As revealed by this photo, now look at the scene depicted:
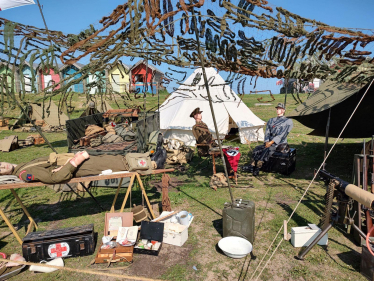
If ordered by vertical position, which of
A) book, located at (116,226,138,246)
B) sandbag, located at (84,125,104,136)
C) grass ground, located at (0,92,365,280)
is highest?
sandbag, located at (84,125,104,136)

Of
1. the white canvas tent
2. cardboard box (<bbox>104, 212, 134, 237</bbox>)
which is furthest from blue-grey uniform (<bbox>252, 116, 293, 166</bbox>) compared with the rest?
cardboard box (<bbox>104, 212, 134, 237</bbox>)

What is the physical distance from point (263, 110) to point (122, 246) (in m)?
15.9

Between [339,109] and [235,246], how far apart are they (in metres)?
4.81

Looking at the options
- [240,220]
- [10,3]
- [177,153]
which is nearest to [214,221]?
[240,220]

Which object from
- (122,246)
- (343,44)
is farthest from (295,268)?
(343,44)

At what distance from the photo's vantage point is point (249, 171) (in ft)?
22.7

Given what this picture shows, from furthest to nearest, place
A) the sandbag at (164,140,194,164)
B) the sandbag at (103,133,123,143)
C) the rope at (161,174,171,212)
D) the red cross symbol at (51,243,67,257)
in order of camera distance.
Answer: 1. the sandbag at (164,140,194,164)
2. the sandbag at (103,133,123,143)
3. the rope at (161,174,171,212)
4. the red cross symbol at (51,243,67,257)

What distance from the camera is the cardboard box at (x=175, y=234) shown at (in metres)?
3.75

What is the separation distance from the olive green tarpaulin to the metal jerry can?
10.5ft

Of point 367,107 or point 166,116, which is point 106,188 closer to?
point 166,116

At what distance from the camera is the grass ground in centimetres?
323

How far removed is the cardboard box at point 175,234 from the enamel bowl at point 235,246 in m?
0.51

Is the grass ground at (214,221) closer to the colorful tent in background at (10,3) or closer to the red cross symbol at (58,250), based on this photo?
the red cross symbol at (58,250)

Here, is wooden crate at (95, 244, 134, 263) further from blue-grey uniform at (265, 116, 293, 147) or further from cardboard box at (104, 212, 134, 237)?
blue-grey uniform at (265, 116, 293, 147)
